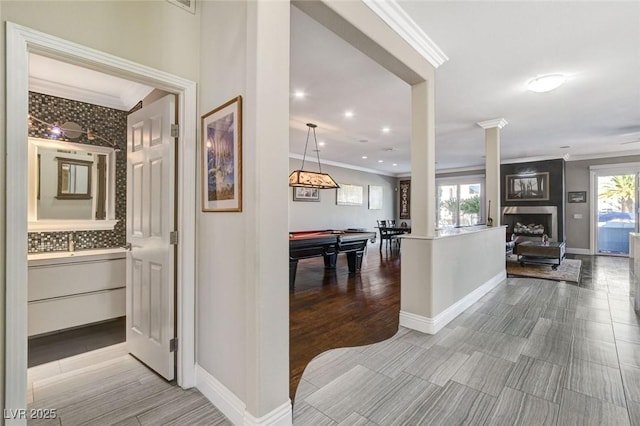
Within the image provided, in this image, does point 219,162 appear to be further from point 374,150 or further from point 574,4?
point 374,150

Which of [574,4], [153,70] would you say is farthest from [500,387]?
[153,70]

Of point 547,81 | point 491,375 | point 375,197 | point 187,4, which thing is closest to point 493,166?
point 547,81

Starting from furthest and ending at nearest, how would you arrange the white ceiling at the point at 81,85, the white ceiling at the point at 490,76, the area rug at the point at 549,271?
1. the area rug at the point at 549,271
2. the white ceiling at the point at 81,85
3. the white ceiling at the point at 490,76

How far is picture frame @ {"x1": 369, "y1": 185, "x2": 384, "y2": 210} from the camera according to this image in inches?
401

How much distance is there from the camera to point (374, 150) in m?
7.23

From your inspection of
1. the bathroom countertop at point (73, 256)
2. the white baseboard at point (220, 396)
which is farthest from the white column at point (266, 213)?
the bathroom countertop at point (73, 256)

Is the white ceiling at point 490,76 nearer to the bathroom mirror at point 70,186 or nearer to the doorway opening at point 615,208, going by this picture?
the bathroom mirror at point 70,186

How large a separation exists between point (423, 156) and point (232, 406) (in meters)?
2.52

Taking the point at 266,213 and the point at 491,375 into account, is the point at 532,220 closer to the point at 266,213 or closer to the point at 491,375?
the point at 491,375

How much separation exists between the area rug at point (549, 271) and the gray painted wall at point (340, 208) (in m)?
4.38

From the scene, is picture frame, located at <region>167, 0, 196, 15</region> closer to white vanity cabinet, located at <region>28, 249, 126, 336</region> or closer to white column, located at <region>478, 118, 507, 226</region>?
white vanity cabinet, located at <region>28, 249, 126, 336</region>

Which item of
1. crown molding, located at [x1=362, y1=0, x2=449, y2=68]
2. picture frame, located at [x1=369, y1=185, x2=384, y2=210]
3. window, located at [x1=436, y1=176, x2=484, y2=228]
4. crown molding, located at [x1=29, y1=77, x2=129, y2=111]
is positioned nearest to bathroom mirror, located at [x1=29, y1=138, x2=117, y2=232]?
crown molding, located at [x1=29, y1=77, x2=129, y2=111]

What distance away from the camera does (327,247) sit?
16.2ft

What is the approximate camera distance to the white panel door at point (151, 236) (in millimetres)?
2037
